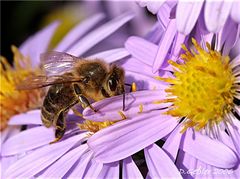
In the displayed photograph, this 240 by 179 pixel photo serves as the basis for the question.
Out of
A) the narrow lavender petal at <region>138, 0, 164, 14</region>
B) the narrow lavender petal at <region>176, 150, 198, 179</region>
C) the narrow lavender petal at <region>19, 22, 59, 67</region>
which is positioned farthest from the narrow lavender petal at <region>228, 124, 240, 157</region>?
the narrow lavender petal at <region>19, 22, 59, 67</region>

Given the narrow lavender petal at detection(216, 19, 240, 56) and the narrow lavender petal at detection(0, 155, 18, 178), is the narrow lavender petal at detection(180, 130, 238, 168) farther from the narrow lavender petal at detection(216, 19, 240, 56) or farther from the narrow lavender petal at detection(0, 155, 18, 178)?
the narrow lavender petal at detection(0, 155, 18, 178)

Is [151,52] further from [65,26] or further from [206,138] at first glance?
[65,26]

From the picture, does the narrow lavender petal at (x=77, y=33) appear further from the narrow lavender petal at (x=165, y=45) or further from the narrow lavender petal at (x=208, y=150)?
the narrow lavender petal at (x=208, y=150)

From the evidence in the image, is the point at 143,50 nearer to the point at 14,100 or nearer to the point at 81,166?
the point at 81,166

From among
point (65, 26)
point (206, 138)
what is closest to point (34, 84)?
point (206, 138)

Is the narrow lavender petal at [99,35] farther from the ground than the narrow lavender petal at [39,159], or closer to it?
farther from the ground

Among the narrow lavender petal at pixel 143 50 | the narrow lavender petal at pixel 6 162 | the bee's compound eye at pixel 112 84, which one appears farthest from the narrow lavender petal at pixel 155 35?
the narrow lavender petal at pixel 6 162
